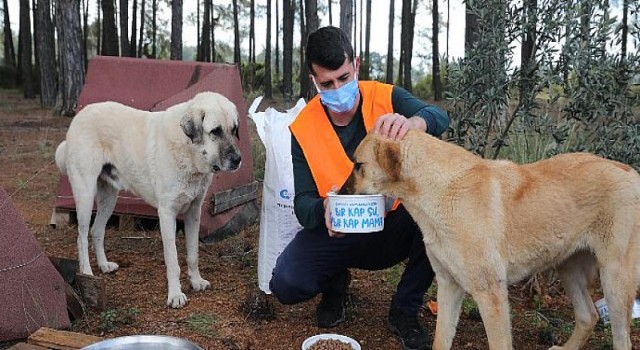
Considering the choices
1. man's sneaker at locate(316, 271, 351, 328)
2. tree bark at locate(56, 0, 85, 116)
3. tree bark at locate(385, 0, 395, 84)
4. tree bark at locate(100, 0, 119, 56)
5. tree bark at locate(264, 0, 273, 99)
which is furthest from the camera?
tree bark at locate(385, 0, 395, 84)

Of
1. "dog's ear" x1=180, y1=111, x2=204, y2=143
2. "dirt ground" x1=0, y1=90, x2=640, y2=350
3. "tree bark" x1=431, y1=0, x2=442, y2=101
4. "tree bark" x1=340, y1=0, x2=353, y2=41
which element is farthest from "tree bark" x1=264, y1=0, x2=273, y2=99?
"dog's ear" x1=180, y1=111, x2=204, y2=143

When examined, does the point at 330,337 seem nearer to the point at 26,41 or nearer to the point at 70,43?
the point at 70,43

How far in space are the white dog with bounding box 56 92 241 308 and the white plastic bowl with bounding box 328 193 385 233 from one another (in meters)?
1.63

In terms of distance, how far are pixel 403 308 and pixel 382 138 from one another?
1.26 metres

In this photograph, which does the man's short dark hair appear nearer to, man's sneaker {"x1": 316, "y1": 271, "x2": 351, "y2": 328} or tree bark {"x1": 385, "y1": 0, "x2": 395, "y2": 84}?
man's sneaker {"x1": 316, "y1": 271, "x2": 351, "y2": 328}

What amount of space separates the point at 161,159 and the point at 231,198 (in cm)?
158

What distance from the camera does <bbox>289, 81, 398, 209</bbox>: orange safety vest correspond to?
3324 millimetres

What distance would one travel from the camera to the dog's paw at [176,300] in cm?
397

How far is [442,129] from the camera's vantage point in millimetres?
3213

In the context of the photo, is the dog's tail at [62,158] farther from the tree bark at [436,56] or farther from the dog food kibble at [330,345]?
the tree bark at [436,56]

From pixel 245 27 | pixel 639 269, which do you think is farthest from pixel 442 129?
pixel 245 27

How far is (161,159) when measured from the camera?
13.7 ft

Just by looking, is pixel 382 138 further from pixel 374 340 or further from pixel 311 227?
pixel 374 340

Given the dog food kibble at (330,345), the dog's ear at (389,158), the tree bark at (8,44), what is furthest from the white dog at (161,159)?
the tree bark at (8,44)
